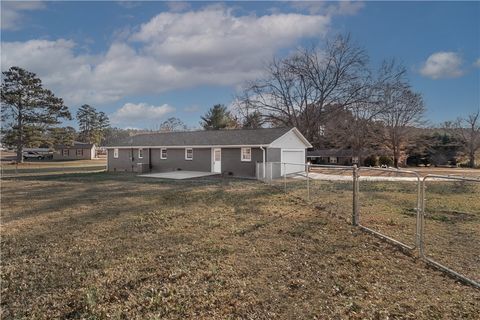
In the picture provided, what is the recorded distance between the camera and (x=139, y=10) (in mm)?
12195

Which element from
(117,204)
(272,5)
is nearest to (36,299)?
(117,204)

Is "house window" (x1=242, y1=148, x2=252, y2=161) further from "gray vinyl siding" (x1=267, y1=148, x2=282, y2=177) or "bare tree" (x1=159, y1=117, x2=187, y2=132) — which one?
"bare tree" (x1=159, y1=117, x2=187, y2=132)

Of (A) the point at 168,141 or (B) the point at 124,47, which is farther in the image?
(A) the point at 168,141

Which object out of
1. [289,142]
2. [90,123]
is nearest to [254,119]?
[289,142]

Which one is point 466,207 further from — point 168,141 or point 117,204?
point 168,141

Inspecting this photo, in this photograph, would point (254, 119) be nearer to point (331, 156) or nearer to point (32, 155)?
point (331, 156)

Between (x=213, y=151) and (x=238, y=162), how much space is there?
254cm

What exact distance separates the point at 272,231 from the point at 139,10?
10693 mm

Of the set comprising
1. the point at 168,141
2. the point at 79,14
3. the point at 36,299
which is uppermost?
the point at 79,14

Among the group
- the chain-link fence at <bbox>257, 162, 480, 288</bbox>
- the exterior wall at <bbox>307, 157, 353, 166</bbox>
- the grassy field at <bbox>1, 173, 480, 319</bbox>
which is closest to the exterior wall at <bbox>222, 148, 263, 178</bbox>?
the chain-link fence at <bbox>257, 162, 480, 288</bbox>

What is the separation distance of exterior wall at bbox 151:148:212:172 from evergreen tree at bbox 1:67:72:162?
23.3m

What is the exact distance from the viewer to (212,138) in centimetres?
2377

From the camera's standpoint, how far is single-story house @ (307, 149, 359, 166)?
46753mm

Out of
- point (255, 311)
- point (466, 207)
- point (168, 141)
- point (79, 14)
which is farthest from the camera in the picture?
point (168, 141)
